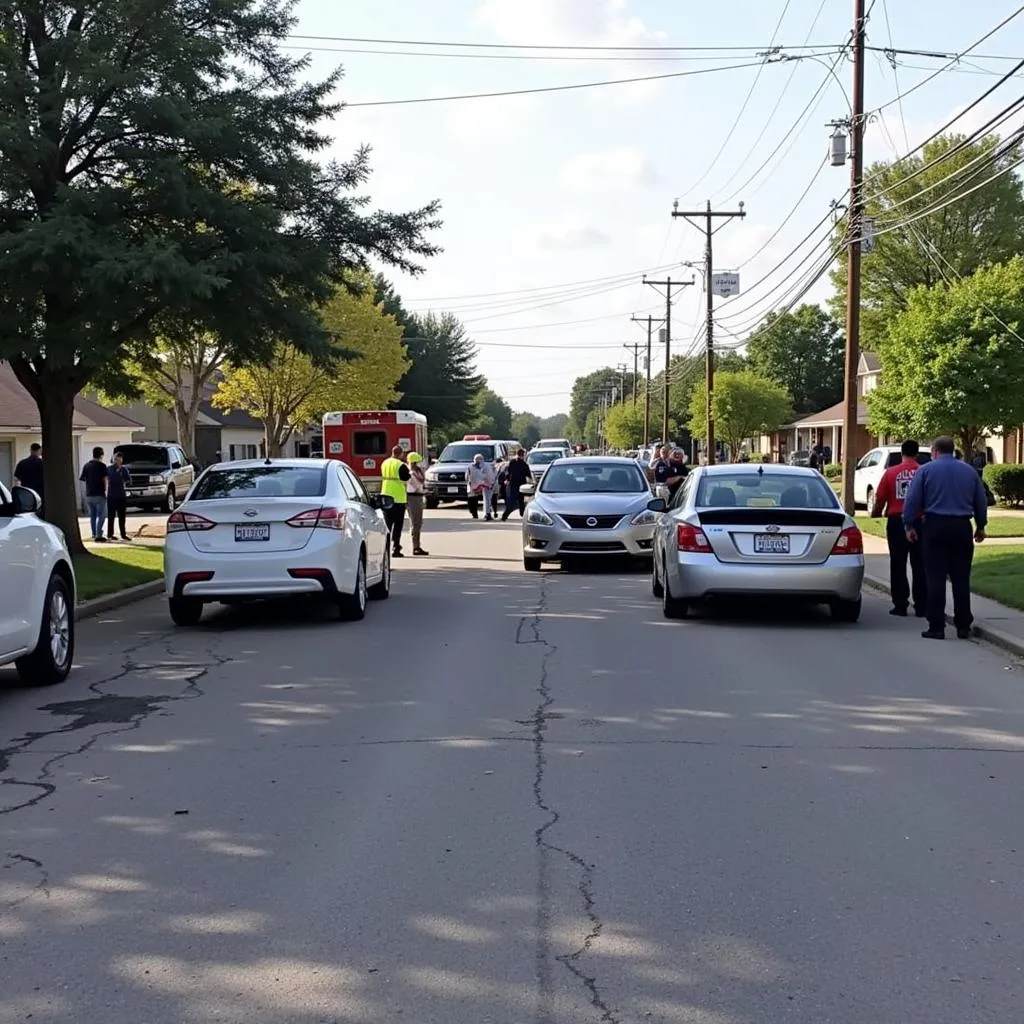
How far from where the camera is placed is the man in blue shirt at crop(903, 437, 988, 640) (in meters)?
Result: 11.6

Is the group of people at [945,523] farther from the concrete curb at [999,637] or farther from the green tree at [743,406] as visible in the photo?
the green tree at [743,406]

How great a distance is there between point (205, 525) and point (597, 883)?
8062mm

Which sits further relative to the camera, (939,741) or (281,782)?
(939,741)

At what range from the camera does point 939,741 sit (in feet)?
25.2

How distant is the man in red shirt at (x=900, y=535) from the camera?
1334 centimetres

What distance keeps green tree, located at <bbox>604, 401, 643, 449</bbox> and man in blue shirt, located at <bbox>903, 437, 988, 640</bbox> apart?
99.3 metres

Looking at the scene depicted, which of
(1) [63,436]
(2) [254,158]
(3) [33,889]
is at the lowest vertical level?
(3) [33,889]

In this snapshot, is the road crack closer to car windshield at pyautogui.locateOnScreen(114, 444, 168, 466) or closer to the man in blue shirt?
the man in blue shirt

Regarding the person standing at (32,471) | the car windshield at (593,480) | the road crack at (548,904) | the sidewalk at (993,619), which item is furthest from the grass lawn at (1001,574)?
the person standing at (32,471)

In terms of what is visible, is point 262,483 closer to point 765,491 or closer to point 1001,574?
point 765,491

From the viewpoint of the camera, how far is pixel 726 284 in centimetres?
4653

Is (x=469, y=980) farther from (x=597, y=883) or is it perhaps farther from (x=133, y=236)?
(x=133, y=236)

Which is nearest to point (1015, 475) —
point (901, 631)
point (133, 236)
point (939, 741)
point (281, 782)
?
point (901, 631)

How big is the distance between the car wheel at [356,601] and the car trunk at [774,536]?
136 inches
